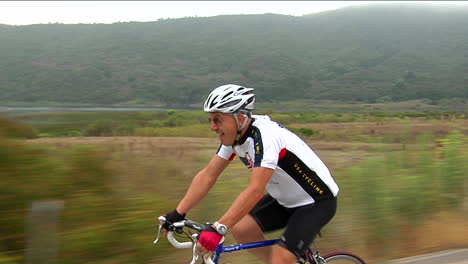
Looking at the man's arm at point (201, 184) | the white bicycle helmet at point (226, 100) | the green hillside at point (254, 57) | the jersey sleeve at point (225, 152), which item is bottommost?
the green hillside at point (254, 57)

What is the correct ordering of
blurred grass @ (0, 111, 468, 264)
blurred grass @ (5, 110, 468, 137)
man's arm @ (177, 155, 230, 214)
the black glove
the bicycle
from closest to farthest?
the bicycle, the black glove, man's arm @ (177, 155, 230, 214), blurred grass @ (0, 111, 468, 264), blurred grass @ (5, 110, 468, 137)

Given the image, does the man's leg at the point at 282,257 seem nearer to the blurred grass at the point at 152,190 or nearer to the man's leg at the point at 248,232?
the man's leg at the point at 248,232

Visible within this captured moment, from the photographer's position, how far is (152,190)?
5023 mm

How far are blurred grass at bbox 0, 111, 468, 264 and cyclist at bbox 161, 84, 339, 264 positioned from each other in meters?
1.11

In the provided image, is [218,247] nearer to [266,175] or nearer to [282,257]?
[282,257]

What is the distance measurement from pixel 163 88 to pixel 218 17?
6723cm

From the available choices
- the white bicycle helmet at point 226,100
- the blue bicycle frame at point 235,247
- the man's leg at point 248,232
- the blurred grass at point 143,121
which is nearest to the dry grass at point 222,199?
the blurred grass at point 143,121

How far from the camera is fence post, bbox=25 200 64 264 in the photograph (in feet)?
9.42

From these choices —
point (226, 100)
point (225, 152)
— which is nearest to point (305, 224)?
point (225, 152)

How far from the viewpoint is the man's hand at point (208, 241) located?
268 cm

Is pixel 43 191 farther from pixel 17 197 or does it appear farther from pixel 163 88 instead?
pixel 163 88

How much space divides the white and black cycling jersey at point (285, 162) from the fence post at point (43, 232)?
3.83ft

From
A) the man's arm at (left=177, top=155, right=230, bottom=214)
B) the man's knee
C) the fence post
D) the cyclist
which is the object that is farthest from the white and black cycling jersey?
the fence post

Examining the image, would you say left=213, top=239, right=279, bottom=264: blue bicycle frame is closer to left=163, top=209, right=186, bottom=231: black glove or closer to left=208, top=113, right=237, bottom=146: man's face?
left=163, top=209, right=186, bottom=231: black glove
